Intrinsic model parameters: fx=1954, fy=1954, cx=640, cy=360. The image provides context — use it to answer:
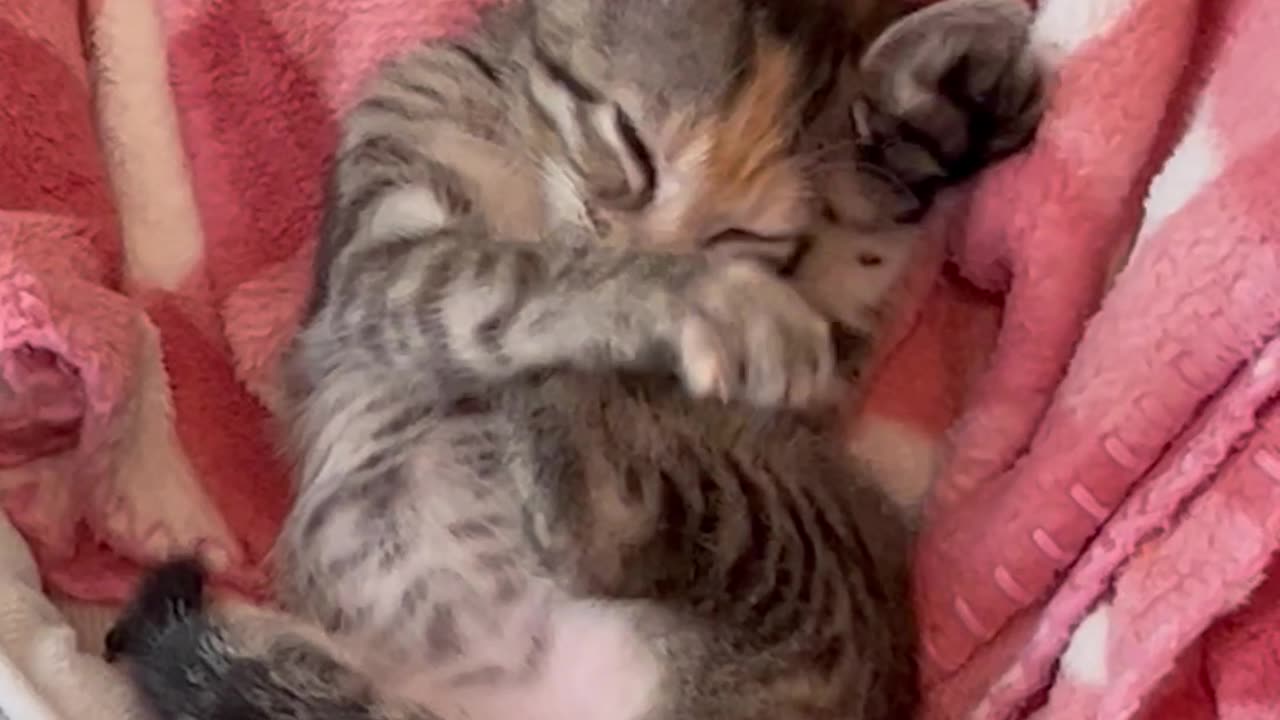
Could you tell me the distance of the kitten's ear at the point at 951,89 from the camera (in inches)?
44.4

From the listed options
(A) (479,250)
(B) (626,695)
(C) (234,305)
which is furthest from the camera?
(C) (234,305)

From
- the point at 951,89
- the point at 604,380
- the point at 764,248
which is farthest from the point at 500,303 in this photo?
the point at 951,89

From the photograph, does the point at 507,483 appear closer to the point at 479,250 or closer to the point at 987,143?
the point at 479,250

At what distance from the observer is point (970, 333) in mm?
1306

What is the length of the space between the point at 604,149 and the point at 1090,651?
0.40m

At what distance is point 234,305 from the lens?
130cm

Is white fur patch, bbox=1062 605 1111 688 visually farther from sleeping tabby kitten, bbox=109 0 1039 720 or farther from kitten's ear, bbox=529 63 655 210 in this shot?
kitten's ear, bbox=529 63 655 210

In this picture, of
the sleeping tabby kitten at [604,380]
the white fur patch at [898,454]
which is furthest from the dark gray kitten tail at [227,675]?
the white fur patch at [898,454]

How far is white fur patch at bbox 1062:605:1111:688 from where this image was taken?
3.29ft

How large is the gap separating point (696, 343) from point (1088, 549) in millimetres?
249

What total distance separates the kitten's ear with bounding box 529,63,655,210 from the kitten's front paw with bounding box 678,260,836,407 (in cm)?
12

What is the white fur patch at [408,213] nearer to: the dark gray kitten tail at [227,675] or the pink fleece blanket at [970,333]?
the pink fleece blanket at [970,333]

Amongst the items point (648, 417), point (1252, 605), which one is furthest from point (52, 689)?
point (1252, 605)

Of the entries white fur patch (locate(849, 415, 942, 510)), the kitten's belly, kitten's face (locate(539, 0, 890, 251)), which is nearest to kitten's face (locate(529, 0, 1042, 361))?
kitten's face (locate(539, 0, 890, 251))
